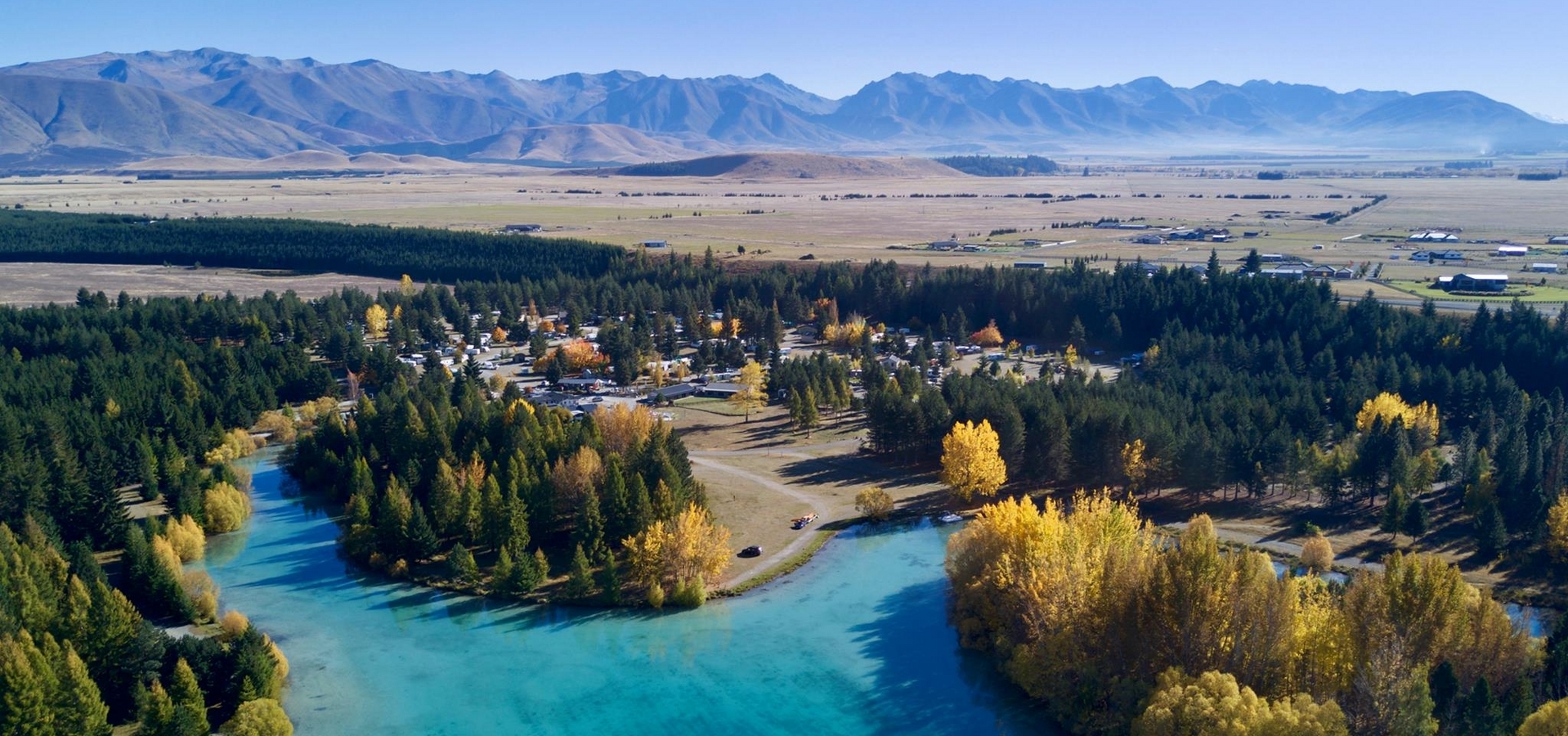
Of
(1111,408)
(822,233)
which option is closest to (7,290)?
(822,233)

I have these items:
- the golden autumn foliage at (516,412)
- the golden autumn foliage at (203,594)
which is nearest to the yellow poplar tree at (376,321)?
the golden autumn foliage at (516,412)

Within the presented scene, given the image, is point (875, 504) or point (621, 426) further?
point (621, 426)

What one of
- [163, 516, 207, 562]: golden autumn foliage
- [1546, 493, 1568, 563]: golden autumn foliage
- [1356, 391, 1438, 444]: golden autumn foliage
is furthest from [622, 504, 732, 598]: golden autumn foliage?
[1356, 391, 1438, 444]: golden autumn foliage

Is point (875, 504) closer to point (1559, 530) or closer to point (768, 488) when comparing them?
point (768, 488)

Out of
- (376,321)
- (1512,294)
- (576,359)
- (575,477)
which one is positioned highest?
(1512,294)

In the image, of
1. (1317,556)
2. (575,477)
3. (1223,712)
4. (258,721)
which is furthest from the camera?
(575,477)

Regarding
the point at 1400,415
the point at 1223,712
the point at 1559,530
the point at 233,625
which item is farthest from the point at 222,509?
the point at 1400,415
